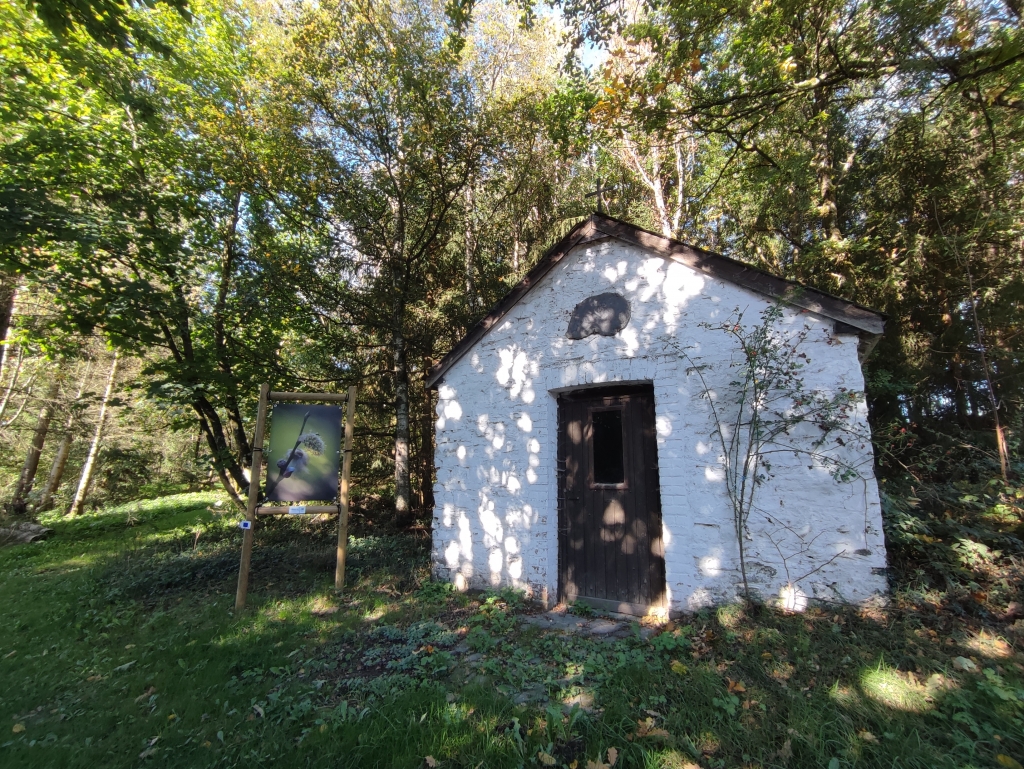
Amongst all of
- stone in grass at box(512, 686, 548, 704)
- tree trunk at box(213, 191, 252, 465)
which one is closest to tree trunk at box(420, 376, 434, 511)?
tree trunk at box(213, 191, 252, 465)

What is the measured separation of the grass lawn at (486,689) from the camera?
2.60 m

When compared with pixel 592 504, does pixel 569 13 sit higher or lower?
higher

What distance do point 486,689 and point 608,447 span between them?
117 inches

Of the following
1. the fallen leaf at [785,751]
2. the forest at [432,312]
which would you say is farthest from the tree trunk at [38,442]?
the fallen leaf at [785,751]

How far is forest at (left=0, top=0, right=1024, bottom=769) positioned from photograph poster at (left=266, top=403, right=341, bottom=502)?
Result: 4.62 ft

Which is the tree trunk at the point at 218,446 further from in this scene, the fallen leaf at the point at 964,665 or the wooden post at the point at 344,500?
the fallen leaf at the point at 964,665

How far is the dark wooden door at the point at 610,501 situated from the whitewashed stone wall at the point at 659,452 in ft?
0.76

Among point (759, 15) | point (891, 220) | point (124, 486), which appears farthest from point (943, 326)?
point (124, 486)

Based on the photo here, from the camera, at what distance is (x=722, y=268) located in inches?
190

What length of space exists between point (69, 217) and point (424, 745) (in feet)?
25.4

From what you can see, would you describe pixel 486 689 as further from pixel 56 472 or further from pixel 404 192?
pixel 56 472

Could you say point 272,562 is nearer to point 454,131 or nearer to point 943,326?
point 454,131

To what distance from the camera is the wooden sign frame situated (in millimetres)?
5445

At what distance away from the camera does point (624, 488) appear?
5336mm
